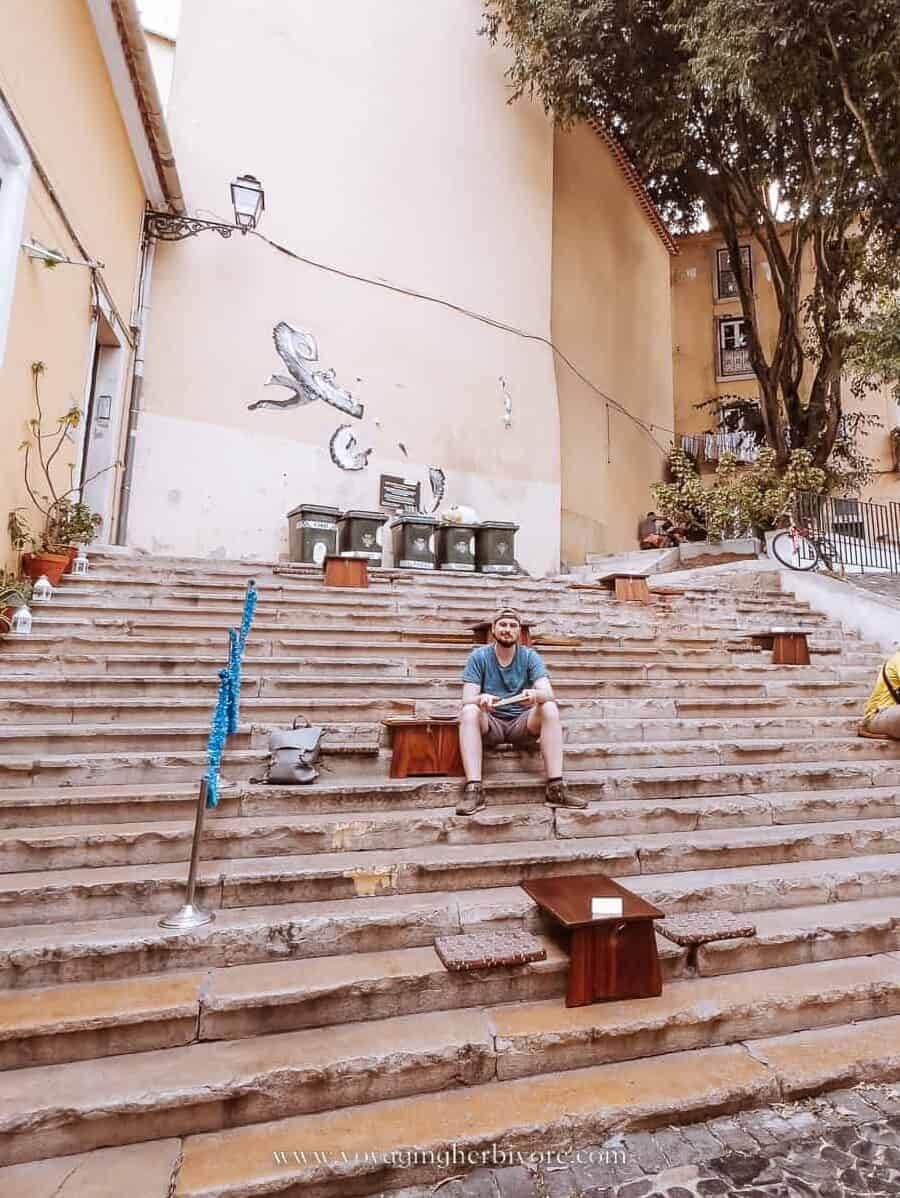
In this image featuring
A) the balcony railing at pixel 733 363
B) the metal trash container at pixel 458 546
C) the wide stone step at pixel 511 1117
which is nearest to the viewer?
the wide stone step at pixel 511 1117

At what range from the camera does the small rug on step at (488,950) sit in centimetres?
244

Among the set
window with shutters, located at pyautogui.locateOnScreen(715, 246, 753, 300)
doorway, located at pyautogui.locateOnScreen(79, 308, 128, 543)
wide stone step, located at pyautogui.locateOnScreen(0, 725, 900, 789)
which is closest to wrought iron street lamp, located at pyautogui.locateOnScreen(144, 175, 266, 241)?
doorway, located at pyautogui.locateOnScreen(79, 308, 128, 543)

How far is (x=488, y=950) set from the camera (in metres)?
2.51

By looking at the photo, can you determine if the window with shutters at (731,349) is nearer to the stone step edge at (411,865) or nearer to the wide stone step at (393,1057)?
the stone step edge at (411,865)

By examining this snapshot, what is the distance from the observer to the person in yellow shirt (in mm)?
4656

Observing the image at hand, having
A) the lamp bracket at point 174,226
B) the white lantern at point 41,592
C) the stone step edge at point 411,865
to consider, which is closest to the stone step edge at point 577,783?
the stone step edge at point 411,865

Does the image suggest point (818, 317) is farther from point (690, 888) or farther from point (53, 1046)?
point (53, 1046)

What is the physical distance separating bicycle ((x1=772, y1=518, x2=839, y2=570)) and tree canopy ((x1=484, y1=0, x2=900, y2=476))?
327 centimetres

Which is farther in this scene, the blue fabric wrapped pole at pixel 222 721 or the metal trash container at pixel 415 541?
the metal trash container at pixel 415 541

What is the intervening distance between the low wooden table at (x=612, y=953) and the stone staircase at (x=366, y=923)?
0.06 meters

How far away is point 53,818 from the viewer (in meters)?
3.05

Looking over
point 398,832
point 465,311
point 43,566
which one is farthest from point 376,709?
point 465,311

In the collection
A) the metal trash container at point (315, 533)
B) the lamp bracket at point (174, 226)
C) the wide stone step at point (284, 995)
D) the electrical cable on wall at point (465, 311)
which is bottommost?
the wide stone step at point (284, 995)

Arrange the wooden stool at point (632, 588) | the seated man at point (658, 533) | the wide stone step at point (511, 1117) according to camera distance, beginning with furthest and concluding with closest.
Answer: the seated man at point (658, 533) < the wooden stool at point (632, 588) < the wide stone step at point (511, 1117)
